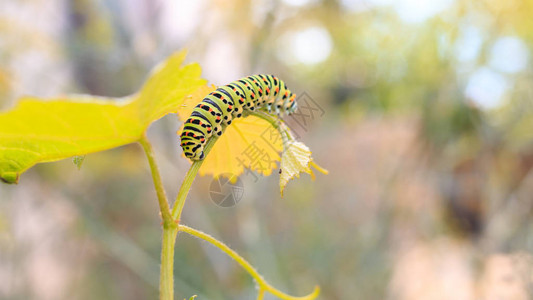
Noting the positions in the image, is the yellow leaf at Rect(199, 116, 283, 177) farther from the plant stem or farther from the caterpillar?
the plant stem

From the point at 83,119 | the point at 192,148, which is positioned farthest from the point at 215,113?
the point at 83,119

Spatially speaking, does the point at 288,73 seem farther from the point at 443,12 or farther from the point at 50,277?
the point at 50,277

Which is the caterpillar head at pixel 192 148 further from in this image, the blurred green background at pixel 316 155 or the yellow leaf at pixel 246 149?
the blurred green background at pixel 316 155

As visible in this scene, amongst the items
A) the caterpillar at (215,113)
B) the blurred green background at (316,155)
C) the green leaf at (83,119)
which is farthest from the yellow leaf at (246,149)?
the blurred green background at (316,155)

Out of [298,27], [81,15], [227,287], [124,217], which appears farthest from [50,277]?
[298,27]

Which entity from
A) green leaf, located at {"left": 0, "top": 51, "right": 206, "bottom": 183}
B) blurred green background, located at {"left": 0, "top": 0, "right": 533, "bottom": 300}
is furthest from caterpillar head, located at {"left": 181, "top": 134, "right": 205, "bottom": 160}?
blurred green background, located at {"left": 0, "top": 0, "right": 533, "bottom": 300}

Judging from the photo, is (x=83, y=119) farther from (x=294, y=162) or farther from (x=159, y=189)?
(x=294, y=162)
